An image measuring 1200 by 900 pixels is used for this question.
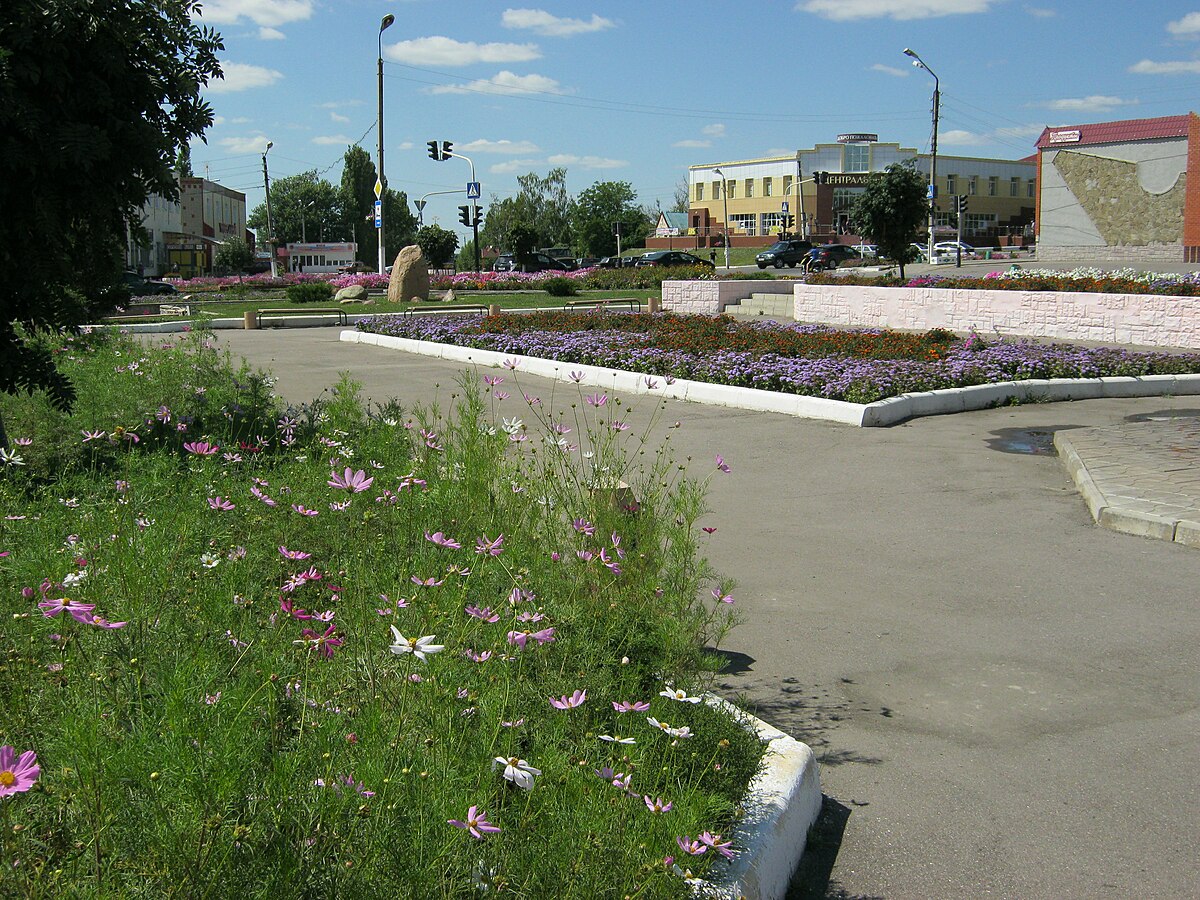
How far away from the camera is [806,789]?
11.7 feet

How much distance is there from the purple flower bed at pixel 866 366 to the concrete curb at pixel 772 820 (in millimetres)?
8786

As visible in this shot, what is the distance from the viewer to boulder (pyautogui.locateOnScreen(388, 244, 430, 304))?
3569 cm

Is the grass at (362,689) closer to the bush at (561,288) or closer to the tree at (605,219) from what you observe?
the bush at (561,288)

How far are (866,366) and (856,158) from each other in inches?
4527

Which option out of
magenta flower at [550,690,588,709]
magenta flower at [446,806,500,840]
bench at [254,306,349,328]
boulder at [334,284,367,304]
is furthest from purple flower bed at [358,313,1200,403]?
boulder at [334,284,367,304]

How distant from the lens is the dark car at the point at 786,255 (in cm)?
5675

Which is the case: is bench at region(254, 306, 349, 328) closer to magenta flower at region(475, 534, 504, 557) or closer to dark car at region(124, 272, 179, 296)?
dark car at region(124, 272, 179, 296)

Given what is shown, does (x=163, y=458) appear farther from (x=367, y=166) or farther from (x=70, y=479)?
(x=367, y=166)

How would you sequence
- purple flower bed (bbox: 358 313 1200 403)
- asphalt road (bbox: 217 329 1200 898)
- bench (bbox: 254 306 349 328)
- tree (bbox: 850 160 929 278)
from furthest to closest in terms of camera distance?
tree (bbox: 850 160 929 278) < bench (bbox: 254 306 349 328) < purple flower bed (bbox: 358 313 1200 403) < asphalt road (bbox: 217 329 1200 898)

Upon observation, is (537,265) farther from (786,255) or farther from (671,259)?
(786,255)

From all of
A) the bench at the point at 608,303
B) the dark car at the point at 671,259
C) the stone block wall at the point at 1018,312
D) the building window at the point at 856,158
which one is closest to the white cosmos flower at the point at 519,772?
the stone block wall at the point at 1018,312

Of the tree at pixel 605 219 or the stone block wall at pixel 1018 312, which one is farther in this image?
the tree at pixel 605 219

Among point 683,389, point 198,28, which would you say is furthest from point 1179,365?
point 198,28

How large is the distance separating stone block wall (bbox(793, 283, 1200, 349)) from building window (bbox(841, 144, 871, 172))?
101592mm
